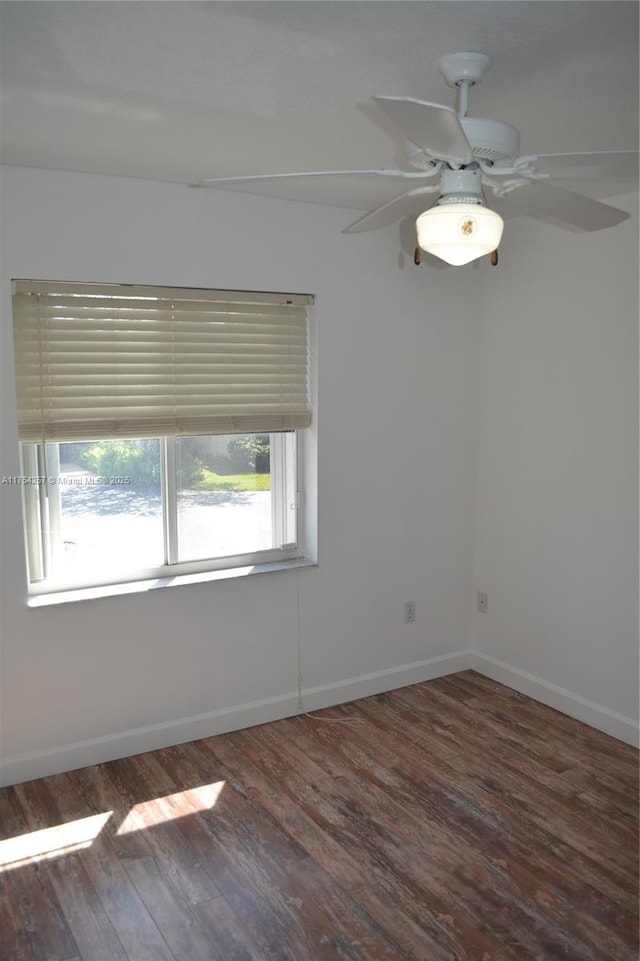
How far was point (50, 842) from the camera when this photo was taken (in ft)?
9.04

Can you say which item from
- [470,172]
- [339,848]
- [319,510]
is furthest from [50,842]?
[470,172]

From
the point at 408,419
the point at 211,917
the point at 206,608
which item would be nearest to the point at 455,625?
the point at 408,419

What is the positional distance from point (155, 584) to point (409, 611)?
1.45 metres

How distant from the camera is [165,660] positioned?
344 centimetres

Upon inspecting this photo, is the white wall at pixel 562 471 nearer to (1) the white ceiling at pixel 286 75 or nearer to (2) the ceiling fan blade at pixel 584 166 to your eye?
(1) the white ceiling at pixel 286 75

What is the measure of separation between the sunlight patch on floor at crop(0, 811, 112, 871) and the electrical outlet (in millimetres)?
1864

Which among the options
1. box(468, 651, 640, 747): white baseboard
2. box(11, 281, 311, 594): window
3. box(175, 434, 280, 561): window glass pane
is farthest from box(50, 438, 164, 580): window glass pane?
box(468, 651, 640, 747): white baseboard

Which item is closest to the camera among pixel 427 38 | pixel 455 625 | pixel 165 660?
pixel 427 38

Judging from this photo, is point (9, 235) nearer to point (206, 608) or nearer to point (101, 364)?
point (101, 364)

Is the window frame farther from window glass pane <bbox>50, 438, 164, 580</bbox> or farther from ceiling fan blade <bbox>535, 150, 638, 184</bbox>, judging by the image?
ceiling fan blade <bbox>535, 150, 638, 184</bbox>

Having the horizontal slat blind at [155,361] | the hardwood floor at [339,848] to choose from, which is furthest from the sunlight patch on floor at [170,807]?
the horizontal slat blind at [155,361]

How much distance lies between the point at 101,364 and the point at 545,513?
230 centimetres

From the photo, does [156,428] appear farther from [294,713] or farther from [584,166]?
[584,166]

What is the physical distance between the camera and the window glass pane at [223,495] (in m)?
3.55
